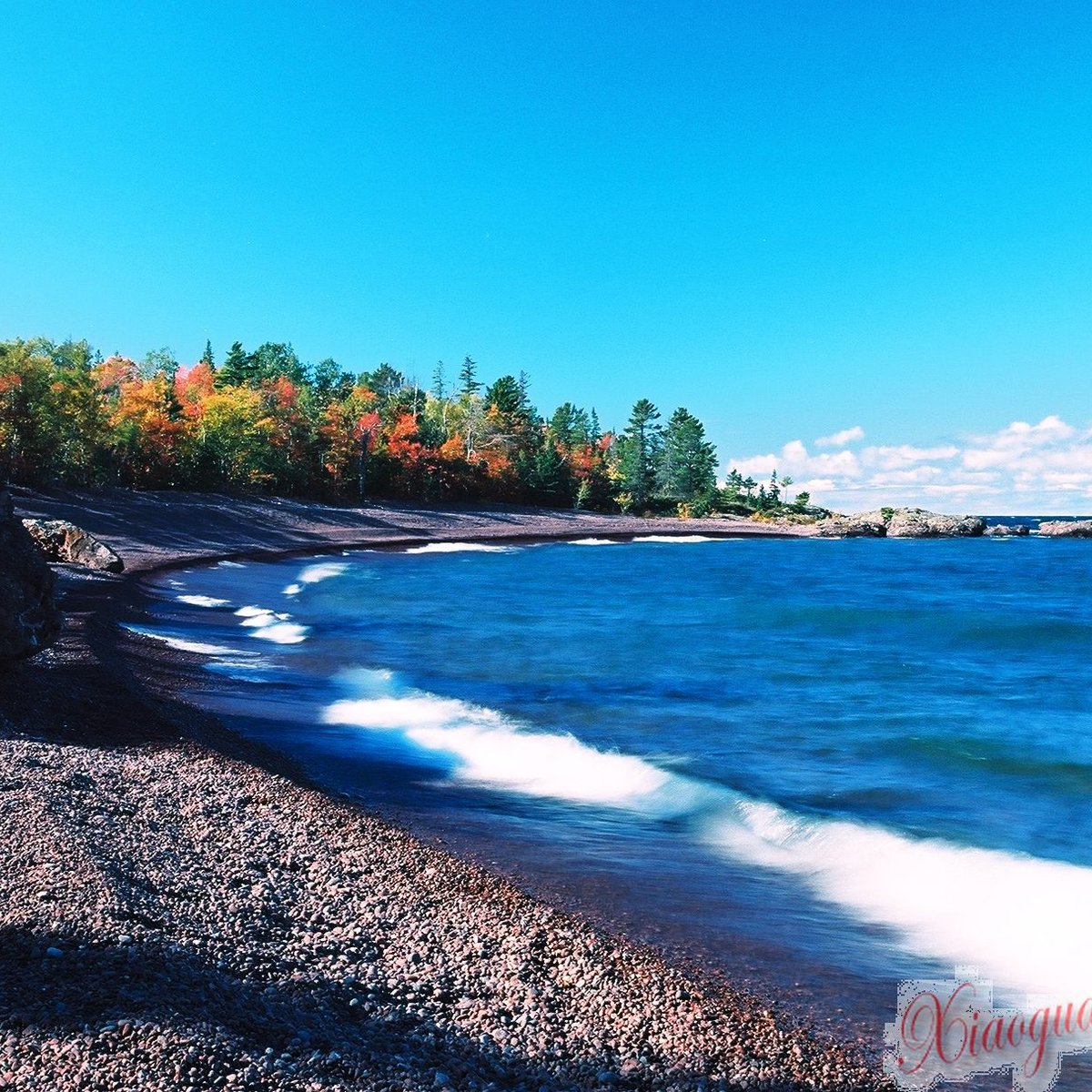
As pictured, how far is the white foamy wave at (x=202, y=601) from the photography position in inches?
842

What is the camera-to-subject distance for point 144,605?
19422 millimetres

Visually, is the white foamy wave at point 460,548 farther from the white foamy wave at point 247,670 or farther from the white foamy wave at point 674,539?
the white foamy wave at point 247,670

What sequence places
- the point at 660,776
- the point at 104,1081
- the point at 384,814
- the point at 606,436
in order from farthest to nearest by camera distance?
the point at 606,436 < the point at 660,776 < the point at 384,814 < the point at 104,1081

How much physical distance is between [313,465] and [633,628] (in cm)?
5077

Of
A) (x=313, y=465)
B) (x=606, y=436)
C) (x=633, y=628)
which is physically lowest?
(x=633, y=628)

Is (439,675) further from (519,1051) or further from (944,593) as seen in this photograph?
(944,593)

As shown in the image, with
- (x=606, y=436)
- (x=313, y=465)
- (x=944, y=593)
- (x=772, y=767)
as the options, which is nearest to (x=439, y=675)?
(x=772, y=767)

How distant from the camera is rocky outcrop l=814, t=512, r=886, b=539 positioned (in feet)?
292

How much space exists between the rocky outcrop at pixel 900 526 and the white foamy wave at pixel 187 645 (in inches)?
3209

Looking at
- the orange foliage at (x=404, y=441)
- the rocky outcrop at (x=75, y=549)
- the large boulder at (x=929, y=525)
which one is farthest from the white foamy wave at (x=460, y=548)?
the large boulder at (x=929, y=525)

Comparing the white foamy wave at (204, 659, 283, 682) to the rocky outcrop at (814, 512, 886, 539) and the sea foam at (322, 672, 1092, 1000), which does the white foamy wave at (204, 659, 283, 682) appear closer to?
the sea foam at (322, 672, 1092, 1000)

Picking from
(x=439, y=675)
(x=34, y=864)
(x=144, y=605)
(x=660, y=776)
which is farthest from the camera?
(x=144, y=605)

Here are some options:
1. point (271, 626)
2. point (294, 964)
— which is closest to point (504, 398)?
point (271, 626)

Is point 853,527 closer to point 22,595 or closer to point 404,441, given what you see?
point 404,441
